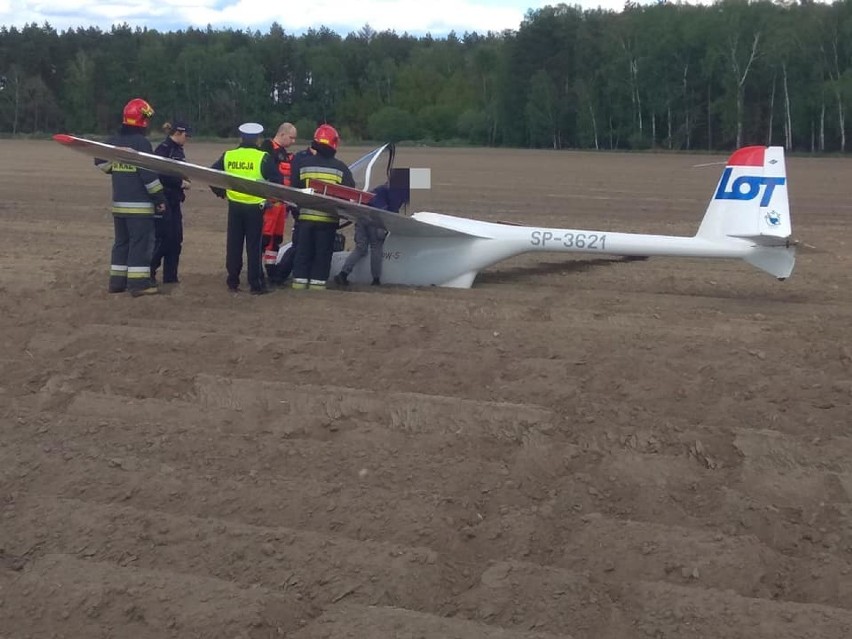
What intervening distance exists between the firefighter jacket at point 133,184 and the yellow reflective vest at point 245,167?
720 mm

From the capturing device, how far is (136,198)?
378 inches

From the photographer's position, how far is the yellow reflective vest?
973 cm

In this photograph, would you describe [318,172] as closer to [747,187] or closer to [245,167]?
[245,167]

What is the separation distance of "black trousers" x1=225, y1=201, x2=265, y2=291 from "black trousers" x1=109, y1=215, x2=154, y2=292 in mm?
779

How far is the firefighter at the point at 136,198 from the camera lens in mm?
9562

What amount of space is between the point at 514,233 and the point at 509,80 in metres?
68.0

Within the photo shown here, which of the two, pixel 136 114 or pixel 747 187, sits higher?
pixel 136 114

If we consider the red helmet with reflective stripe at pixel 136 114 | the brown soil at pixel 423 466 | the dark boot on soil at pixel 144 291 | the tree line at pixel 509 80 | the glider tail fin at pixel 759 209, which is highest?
the tree line at pixel 509 80

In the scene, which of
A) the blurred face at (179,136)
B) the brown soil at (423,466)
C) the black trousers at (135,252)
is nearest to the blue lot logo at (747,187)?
the brown soil at (423,466)

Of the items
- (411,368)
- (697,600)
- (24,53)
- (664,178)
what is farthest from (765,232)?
(24,53)

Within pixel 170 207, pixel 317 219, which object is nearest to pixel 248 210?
pixel 317 219

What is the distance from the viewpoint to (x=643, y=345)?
7.68 m

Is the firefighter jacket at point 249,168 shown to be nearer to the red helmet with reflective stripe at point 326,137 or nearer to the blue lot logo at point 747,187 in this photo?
the red helmet with reflective stripe at point 326,137

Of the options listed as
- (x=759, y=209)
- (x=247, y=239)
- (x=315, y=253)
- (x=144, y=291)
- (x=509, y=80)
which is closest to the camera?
(x=759, y=209)
